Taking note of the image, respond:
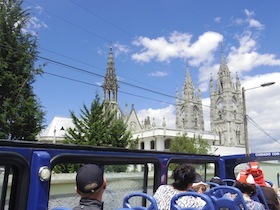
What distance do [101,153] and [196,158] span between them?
3469 mm

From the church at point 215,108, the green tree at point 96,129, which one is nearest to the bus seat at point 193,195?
the green tree at point 96,129

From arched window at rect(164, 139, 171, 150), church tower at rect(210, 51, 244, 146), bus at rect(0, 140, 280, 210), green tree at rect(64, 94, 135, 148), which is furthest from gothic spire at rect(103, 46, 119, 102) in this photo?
bus at rect(0, 140, 280, 210)

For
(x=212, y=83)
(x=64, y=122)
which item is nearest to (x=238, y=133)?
(x=212, y=83)

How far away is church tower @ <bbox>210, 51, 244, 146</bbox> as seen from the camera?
90.8 m

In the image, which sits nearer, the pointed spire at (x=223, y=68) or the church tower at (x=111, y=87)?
the church tower at (x=111, y=87)

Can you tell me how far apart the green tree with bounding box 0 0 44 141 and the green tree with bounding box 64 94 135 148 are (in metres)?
7.23

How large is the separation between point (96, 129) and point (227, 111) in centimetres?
6842

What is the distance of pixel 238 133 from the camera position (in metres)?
92.6

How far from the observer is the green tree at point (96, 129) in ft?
99.9

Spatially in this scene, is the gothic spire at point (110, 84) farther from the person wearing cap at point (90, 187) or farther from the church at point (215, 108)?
the person wearing cap at point (90, 187)

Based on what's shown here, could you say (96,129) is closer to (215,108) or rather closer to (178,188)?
(178,188)

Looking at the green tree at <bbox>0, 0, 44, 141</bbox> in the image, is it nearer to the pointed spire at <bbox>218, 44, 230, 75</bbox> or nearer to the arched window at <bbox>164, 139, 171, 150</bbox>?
the arched window at <bbox>164, 139, 171, 150</bbox>

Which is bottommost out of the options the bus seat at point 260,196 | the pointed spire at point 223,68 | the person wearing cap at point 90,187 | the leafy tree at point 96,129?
the bus seat at point 260,196

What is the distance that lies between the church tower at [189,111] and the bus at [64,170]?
8893 centimetres
